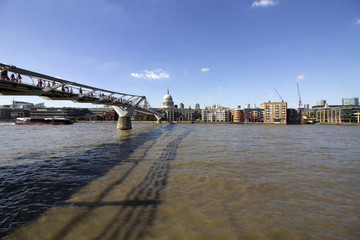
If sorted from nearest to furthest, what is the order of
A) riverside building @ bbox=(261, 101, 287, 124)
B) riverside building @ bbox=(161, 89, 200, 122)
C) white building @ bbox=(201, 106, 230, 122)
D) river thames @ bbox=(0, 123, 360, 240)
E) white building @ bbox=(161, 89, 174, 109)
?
river thames @ bbox=(0, 123, 360, 240), riverside building @ bbox=(261, 101, 287, 124), white building @ bbox=(201, 106, 230, 122), riverside building @ bbox=(161, 89, 200, 122), white building @ bbox=(161, 89, 174, 109)

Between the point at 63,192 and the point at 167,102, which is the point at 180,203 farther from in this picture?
the point at 167,102

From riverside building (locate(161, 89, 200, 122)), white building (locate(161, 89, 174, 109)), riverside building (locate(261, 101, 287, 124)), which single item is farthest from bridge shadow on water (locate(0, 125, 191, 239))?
white building (locate(161, 89, 174, 109))

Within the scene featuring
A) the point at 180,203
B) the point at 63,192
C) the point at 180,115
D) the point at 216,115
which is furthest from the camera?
the point at 180,115

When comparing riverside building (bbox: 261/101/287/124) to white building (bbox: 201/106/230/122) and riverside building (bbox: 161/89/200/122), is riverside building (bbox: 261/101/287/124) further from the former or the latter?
riverside building (bbox: 161/89/200/122)

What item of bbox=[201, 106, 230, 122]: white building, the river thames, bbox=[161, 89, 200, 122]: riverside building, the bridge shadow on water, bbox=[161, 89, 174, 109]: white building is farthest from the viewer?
bbox=[161, 89, 174, 109]: white building

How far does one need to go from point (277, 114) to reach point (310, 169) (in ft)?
413

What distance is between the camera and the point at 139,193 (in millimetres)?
6996

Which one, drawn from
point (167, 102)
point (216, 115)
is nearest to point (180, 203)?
point (216, 115)

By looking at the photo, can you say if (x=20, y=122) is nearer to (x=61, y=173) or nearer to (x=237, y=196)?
(x=61, y=173)

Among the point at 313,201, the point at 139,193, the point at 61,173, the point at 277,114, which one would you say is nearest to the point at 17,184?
the point at 61,173

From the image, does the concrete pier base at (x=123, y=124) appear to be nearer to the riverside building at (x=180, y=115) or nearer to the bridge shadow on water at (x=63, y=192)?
the bridge shadow on water at (x=63, y=192)

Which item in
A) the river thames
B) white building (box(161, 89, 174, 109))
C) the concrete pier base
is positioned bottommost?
the river thames

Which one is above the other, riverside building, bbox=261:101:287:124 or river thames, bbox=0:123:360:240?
riverside building, bbox=261:101:287:124

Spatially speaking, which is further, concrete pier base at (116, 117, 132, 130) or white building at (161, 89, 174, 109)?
white building at (161, 89, 174, 109)
